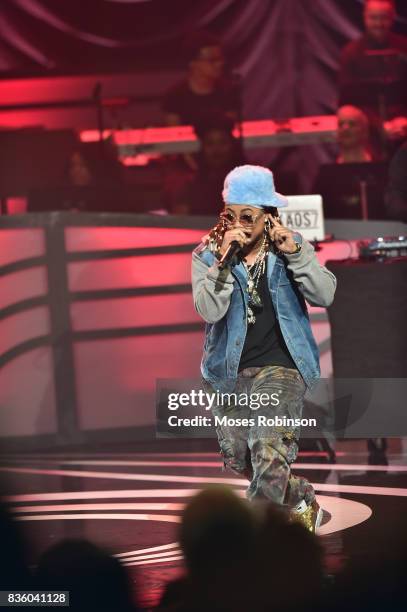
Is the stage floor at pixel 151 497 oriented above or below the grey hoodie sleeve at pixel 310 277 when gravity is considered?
below

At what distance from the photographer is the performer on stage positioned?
5.61m

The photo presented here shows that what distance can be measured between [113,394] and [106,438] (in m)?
0.33

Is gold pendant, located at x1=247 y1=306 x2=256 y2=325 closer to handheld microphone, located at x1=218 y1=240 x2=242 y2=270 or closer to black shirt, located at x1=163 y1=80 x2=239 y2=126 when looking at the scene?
handheld microphone, located at x1=218 y1=240 x2=242 y2=270

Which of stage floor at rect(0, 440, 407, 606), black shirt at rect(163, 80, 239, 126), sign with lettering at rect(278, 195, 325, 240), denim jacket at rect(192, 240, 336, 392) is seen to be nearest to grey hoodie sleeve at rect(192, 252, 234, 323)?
denim jacket at rect(192, 240, 336, 392)

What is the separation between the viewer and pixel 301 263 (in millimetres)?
5637

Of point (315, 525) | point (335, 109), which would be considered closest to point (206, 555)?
point (315, 525)

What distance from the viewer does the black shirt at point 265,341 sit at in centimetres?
575

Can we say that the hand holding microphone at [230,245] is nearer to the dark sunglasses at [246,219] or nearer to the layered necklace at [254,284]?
the dark sunglasses at [246,219]

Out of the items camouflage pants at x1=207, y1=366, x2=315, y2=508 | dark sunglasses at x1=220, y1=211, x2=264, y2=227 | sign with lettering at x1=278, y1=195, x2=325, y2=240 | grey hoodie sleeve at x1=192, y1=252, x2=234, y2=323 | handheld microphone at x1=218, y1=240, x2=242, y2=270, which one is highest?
sign with lettering at x1=278, y1=195, x2=325, y2=240

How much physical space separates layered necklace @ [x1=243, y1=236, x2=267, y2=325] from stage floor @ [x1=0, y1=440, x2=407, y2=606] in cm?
107

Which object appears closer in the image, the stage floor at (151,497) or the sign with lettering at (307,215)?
the stage floor at (151,497)

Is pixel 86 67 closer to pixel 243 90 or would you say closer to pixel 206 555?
pixel 243 90

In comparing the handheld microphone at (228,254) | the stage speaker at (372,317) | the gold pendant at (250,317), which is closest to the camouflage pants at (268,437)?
the gold pendant at (250,317)

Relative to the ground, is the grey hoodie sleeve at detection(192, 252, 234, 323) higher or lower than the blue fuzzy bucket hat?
lower
